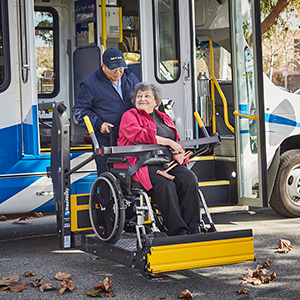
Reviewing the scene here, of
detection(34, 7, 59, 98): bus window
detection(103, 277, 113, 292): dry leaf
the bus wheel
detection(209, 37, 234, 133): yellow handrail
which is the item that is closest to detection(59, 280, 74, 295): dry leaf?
detection(103, 277, 113, 292): dry leaf

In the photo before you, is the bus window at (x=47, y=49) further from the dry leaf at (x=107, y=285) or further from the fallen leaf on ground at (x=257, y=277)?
the fallen leaf on ground at (x=257, y=277)

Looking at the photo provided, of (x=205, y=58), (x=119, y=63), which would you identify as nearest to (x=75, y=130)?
(x=205, y=58)

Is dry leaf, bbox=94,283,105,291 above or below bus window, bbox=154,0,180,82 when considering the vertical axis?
below

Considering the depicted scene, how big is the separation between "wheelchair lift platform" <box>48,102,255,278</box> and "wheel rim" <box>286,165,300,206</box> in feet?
8.75

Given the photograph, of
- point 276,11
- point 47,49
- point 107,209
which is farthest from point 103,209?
point 276,11

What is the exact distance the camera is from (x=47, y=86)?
7781 millimetres

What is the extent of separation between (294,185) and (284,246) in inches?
69.4

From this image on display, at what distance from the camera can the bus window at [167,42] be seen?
5625mm

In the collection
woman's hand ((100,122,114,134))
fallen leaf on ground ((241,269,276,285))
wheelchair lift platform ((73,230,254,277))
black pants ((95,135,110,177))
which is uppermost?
woman's hand ((100,122,114,134))

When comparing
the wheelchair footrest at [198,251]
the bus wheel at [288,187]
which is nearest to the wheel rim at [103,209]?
the wheelchair footrest at [198,251]

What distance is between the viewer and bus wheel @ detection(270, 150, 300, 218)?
6.52 meters

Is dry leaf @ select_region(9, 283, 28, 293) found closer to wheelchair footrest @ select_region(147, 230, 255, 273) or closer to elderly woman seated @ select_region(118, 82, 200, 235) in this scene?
wheelchair footrest @ select_region(147, 230, 255, 273)

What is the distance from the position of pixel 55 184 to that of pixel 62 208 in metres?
0.32

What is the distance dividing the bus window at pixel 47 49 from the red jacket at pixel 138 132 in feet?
12.2
